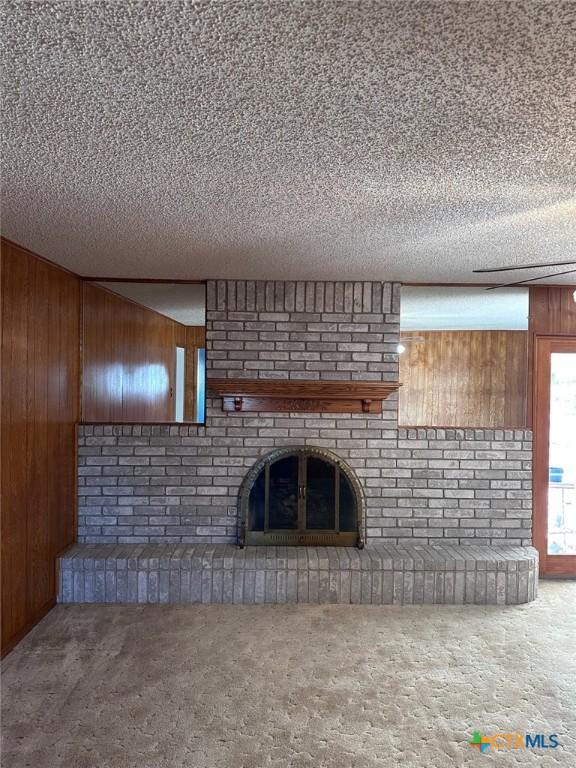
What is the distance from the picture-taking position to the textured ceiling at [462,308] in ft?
14.0

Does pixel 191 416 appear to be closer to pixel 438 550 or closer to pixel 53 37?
pixel 438 550

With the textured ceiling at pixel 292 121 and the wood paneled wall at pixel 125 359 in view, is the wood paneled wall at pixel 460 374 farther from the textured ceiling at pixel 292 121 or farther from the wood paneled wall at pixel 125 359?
the textured ceiling at pixel 292 121

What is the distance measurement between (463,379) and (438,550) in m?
2.87

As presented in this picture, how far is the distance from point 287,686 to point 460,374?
4.46 metres

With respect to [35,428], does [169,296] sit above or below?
above

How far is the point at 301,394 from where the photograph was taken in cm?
390

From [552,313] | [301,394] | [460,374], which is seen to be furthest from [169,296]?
[460,374]

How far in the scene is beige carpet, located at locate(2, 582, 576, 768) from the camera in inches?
84.8

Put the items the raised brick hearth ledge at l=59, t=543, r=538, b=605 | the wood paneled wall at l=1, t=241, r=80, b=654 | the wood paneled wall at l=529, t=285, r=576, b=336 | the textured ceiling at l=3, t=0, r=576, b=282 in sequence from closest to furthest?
the textured ceiling at l=3, t=0, r=576, b=282 < the wood paneled wall at l=1, t=241, r=80, b=654 < the raised brick hearth ledge at l=59, t=543, r=538, b=605 < the wood paneled wall at l=529, t=285, r=576, b=336

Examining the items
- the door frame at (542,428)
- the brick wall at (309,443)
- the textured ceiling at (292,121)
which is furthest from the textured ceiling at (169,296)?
the door frame at (542,428)

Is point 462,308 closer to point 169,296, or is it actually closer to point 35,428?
point 169,296

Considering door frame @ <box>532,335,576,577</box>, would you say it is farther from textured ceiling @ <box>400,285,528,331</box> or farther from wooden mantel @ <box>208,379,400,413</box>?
wooden mantel @ <box>208,379,400,413</box>

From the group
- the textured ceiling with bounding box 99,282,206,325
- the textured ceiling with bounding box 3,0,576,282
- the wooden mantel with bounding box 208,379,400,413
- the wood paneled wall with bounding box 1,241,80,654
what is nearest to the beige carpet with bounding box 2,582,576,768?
the wood paneled wall with bounding box 1,241,80,654

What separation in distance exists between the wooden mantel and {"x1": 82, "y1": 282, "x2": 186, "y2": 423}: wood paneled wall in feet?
3.43
